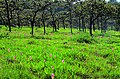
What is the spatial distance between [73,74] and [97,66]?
2184mm

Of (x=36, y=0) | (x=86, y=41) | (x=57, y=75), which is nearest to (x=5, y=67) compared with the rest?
(x=57, y=75)

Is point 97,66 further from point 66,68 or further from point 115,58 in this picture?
point 115,58

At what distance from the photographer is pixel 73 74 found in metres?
9.27

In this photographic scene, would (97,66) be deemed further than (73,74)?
Yes

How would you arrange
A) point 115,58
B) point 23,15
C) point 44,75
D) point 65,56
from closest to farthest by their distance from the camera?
point 44,75
point 65,56
point 115,58
point 23,15

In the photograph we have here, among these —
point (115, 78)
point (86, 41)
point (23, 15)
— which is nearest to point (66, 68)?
point (115, 78)

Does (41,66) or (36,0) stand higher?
(36,0)

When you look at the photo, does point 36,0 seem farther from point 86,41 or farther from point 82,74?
point 82,74

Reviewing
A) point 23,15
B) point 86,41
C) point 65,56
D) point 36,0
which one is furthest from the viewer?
point 23,15

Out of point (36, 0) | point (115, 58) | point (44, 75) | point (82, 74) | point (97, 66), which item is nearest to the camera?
point (44, 75)

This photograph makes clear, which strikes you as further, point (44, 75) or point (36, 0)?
point (36, 0)

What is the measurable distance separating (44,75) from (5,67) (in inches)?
71.3

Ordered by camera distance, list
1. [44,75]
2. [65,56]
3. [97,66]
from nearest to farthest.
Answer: [44,75]
[97,66]
[65,56]

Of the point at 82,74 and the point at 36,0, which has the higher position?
the point at 36,0
